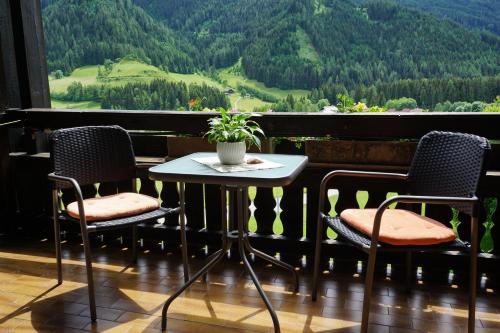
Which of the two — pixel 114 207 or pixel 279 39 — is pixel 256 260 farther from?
pixel 279 39

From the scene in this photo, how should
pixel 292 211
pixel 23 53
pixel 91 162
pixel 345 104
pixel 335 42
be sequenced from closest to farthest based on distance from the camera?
pixel 91 162 < pixel 345 104 < pixel 292 211 < pixel 23 53 < pixel 335 42

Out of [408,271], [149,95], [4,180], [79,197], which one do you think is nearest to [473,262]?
[408,271]

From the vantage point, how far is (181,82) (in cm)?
364

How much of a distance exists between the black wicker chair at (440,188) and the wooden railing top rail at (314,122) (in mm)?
347

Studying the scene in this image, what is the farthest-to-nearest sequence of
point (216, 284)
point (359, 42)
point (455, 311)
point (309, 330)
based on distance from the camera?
point (359, 42) → point (216, 284) → point (455, 311) → point (309, 330)

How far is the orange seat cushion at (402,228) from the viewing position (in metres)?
1.86

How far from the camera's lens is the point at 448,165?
213cm

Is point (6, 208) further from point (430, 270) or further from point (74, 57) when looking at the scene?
point (430, 270)

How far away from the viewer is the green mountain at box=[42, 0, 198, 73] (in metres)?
3.81

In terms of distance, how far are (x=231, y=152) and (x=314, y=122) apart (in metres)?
0.76

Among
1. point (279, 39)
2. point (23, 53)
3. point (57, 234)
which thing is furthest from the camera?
point (279, 39)

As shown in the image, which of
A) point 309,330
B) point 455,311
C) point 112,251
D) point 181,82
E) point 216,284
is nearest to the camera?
point 309,330

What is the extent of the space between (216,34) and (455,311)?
2.67 meters

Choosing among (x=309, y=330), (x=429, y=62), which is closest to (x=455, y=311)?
(x=309, y=330)
